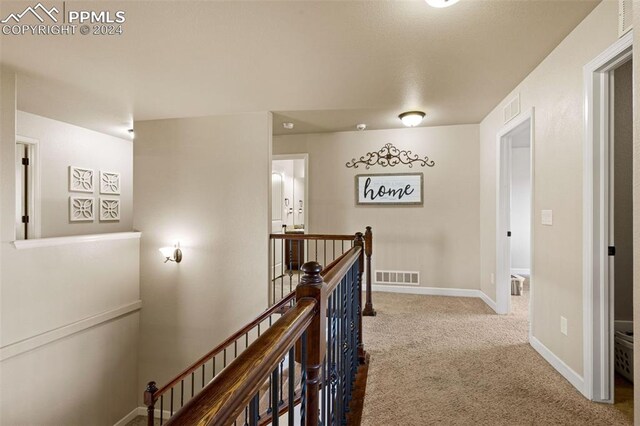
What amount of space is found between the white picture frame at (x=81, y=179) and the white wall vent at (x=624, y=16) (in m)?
6.29

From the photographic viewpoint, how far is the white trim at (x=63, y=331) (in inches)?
122

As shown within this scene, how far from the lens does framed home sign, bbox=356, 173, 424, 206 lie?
4.93m

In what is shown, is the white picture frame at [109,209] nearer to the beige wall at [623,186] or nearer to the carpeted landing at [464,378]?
the carpeted landing at [464,378]

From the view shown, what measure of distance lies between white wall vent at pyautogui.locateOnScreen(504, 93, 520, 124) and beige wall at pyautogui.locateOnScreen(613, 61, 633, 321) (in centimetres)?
75

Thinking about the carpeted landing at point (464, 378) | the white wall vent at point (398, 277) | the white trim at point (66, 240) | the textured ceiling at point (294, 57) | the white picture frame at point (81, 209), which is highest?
the textured ceiling at point (294, 57)

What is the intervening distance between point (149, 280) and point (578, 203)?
196 inches

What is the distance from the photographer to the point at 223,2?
2.00 metres

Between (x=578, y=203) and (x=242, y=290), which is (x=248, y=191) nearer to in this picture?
(x=242, y=290)

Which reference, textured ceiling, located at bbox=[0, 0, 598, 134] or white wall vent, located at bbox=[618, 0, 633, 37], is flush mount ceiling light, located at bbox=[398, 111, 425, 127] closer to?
textured ceiling, located at bbox=[0, 0, 598, 134]

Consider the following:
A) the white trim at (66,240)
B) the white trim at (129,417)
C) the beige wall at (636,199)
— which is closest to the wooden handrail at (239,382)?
the beige wall at (636,199)

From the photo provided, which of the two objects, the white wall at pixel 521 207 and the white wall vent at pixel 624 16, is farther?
the white wall at pixel 521 207

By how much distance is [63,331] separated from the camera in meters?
3.60

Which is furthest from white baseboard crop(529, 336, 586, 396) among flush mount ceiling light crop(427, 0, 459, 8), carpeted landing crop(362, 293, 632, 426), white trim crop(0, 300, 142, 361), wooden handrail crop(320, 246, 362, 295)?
white trim crop(0, 300, 142, 361)

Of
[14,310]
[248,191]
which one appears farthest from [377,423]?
[14,310]
